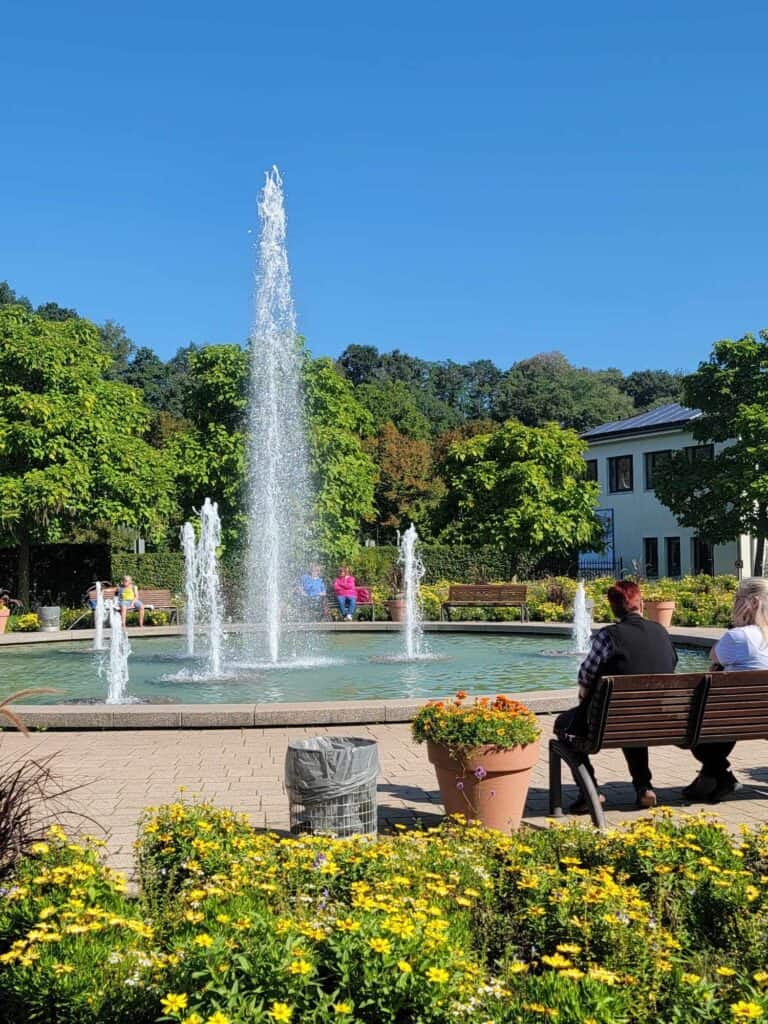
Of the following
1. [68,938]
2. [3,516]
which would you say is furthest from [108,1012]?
[3,516]

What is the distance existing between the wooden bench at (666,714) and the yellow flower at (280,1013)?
3.75m

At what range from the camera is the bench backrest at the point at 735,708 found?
705cm

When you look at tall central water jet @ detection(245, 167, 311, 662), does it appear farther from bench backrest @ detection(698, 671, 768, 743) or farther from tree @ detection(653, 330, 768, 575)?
tree @ detection(653, 330, 768, 575)

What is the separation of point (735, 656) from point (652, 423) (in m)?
42.5

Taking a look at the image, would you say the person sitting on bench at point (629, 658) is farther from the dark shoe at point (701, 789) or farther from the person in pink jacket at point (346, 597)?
the person in pink jacket at point (346, 597)

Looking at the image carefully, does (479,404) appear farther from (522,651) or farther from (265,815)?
(265,815)

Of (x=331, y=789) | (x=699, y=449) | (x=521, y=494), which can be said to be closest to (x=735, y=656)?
(x=331, y=789)

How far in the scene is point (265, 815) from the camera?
6.88m

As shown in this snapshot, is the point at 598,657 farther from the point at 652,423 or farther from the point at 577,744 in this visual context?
the point at 652,423

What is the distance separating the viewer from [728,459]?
38.1 meters

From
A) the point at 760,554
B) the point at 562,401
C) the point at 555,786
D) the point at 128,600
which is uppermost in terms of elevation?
the point at 562,401

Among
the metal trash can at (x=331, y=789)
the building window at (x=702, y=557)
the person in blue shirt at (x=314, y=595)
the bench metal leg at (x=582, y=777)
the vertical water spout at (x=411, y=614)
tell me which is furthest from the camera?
the building window at (x=702, y=557)

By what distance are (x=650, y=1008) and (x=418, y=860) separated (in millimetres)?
1533

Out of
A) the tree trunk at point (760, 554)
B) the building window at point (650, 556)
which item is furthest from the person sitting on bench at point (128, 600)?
the building window at point (650, 556)
